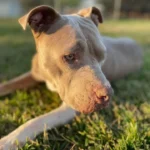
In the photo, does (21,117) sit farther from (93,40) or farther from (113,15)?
(113,15)

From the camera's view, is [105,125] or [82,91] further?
[105,125]

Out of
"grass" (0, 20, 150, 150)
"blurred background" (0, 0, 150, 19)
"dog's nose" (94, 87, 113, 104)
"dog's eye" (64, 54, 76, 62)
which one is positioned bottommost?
"blurred background" (0, 0, 150, 19)

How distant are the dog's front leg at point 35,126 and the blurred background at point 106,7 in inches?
556

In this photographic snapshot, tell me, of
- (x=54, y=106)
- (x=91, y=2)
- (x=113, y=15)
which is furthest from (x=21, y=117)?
(x=91, y=2)

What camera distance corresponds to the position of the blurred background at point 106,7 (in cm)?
1701

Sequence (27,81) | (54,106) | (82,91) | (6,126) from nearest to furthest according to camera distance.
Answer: (82,91)
(6,126)
(54,106)
(27,81)

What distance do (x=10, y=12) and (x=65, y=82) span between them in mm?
16482

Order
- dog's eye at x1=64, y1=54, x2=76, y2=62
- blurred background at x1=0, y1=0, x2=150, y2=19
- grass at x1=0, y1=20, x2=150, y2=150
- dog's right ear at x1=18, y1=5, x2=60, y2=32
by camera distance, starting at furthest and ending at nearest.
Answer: blurred background at x1=0, y1=0, x2=150, y2=19 < dog's right ear at x1=18, y1=5, x2=60, y2=32 < dog's eye at x1=64, y1=54, x2=76, y2=62 < grass at x1=0, y1=20, x2=150, y2=150

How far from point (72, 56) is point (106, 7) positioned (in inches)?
625

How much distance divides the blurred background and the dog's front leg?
1413cm

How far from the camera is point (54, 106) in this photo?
3352mm

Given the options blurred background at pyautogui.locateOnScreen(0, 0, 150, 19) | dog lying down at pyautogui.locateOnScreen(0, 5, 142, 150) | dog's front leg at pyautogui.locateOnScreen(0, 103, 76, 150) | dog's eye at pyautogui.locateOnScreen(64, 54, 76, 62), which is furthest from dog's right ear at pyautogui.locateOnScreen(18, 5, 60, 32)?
blurred background at pyautogui.locateOnScreen(0, 0, 150, 19)

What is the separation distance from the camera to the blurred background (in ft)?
55.8

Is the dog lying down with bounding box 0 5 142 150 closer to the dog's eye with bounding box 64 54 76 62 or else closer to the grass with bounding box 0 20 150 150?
the dog's eye with bounding box 64 54 76 62
